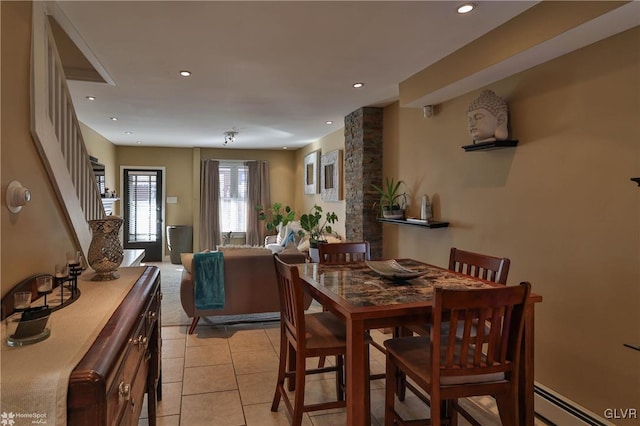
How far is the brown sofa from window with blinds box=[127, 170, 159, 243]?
4.86 metres

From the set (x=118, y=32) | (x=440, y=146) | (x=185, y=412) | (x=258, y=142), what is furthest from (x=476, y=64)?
(x=258, y=142)

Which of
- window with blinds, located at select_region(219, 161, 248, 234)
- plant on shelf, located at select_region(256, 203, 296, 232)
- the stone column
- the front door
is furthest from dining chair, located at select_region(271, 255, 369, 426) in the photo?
the front door

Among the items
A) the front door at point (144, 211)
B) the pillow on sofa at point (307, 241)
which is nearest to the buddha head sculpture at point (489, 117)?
the pillow on sofa at point (307, 241)

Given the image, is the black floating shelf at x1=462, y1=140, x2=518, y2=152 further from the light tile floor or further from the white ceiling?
the light tile floor

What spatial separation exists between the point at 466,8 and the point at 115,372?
239 cm

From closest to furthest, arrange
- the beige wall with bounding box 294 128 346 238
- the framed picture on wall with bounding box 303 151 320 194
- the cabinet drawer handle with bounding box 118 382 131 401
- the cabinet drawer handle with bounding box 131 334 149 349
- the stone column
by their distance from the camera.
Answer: the cabinet drawer handle with bounding box 118 382 131 401, the cabinet drawer handle with bounding box 131 334 149 349, the stone column, the beige wall with bounding box 294 128 346 238, the framed picture on wall with bounding box 303 151 320 194

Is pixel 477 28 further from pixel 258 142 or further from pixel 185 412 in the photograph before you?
pixel 258 142

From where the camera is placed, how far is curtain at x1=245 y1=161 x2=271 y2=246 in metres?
8.55

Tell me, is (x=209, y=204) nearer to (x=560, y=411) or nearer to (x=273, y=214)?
(x=273, y=214)

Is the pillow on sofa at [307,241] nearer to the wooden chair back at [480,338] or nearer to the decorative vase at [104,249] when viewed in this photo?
the decorative vase at [104,249]

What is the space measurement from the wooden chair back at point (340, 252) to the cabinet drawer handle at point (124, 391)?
1.74 metres

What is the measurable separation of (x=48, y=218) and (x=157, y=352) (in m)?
0.94

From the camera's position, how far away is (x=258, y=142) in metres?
7.35

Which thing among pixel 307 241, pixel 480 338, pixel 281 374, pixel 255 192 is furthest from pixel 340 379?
pixel 255 192
